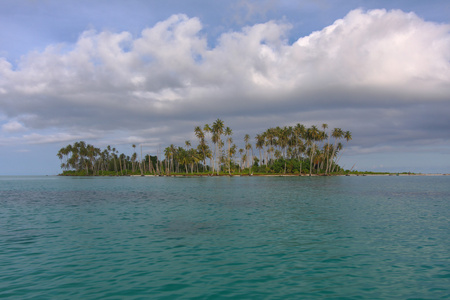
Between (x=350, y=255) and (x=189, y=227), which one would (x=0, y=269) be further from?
(x=350, y=255)

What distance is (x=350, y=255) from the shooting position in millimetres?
16078

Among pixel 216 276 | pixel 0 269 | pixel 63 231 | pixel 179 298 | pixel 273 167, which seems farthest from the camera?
pixel 273 167

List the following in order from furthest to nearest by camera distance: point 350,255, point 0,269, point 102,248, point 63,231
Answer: point 63,231
point 102,248
point 350,255
point 0,269

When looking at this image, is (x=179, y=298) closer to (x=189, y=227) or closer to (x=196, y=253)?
(x=196, y=253)

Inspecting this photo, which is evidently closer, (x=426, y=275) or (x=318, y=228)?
(x=426, y=275)

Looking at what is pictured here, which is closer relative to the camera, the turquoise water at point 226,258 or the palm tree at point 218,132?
the turquoise water at point 226,258

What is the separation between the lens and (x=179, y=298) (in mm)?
10734

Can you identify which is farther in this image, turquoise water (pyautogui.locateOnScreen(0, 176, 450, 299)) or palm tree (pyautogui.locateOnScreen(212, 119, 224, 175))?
palm tree (pyautogui.locateOnScreen(212, 119, 224, 175))

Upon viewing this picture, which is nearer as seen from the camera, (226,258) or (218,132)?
(226,258)

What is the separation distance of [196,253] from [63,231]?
1174 cm

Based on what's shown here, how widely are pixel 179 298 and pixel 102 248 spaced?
28.6 ft

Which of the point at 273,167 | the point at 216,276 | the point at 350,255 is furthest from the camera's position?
the point at 273,167

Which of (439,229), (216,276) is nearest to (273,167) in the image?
(439,229)

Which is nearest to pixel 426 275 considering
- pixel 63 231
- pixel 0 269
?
pixel 0 269
